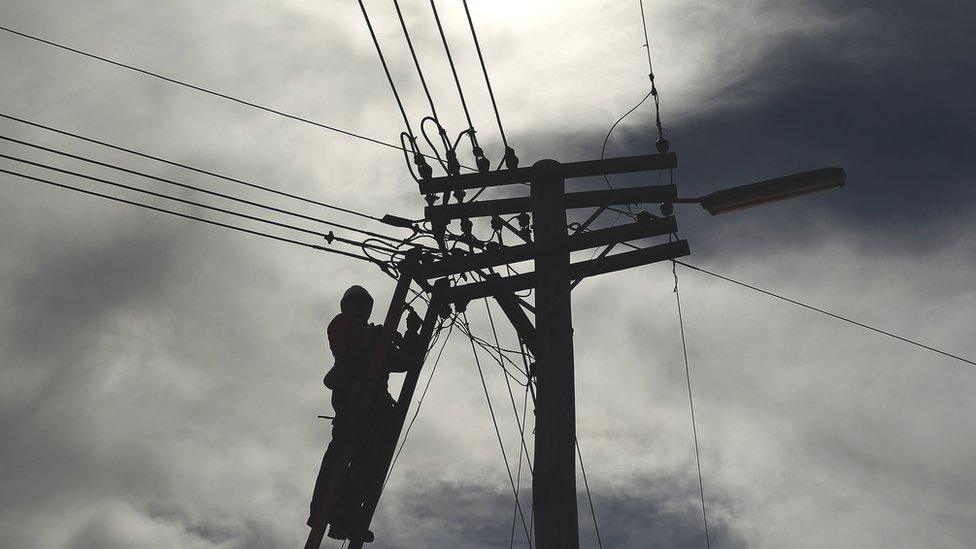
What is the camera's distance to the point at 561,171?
8.82 meters

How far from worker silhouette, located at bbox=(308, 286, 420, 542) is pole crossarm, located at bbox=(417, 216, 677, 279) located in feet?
2.40

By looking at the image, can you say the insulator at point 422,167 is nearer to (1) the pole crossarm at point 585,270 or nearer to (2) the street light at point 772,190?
(1) the pole crossarm at point 585,270

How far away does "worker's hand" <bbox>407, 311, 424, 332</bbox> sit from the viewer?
29.7ft

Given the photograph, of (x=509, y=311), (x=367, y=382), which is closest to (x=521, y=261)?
(x=509, y=311)

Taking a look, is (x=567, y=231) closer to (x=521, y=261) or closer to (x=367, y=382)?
(x=521, y=261)

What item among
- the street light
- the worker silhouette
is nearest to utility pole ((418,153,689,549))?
the street light

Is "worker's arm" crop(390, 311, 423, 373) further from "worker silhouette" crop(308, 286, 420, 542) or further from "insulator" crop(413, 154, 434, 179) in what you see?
"insulator" crop(413, 154, 434, 179)

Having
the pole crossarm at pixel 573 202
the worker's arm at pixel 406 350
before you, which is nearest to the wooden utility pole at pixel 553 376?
the pole crossarm at pixel 573 202

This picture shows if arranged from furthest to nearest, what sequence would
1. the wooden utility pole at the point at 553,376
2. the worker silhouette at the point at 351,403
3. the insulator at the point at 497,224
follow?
the insulator at the point at 497,224
the worker silhouette at the point at 351,403
the wooden utility pole at the point at 553,376

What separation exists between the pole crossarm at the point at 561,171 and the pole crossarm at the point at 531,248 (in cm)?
54

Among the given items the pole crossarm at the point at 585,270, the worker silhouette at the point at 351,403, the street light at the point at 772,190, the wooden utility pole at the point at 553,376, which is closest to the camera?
the wooden utility pole at the point at 553,376

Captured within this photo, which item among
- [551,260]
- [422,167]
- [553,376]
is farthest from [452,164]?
[553,376]

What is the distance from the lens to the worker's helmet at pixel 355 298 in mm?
8930

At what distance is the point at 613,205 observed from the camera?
9.02 m
